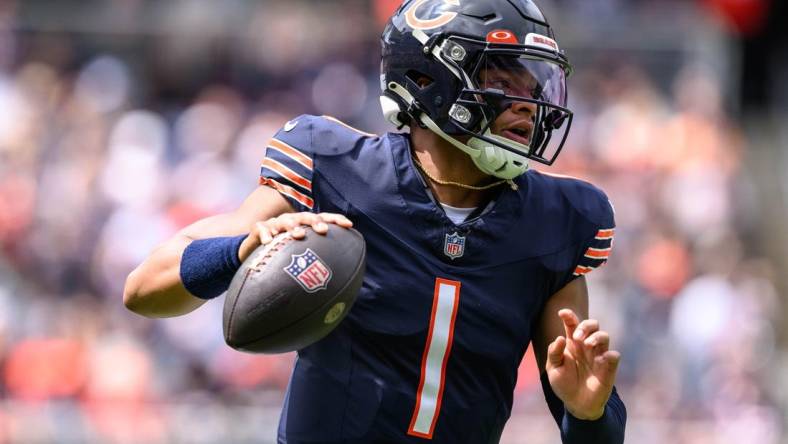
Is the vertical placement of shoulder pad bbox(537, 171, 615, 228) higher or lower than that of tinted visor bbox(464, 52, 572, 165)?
lower

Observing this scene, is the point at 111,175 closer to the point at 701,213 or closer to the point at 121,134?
the point at 121,134

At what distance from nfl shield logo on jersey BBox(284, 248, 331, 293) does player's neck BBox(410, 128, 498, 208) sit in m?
0.56

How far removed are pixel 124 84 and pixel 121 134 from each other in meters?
0.82

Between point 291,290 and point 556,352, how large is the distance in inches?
26.2

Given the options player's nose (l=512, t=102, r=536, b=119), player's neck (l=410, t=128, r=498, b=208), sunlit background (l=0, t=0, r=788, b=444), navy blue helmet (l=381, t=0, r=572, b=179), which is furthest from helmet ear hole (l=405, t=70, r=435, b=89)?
sunlit background (l=0, t=0, r=788, b=444)

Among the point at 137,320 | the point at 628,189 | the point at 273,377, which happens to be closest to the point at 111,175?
the point at 137,320

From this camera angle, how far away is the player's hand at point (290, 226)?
3.07 metres

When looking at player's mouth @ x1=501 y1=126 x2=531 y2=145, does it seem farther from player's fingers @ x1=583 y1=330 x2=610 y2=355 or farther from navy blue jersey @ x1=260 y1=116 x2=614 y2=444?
player's fingers @ x1=583 y1=330 x2=610 y2=355

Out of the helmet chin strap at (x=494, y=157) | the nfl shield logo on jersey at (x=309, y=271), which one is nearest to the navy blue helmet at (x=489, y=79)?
the helmet chin strap at (x=494, y=157)

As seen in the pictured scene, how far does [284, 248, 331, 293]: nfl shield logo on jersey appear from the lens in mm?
3033

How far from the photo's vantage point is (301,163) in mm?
3422

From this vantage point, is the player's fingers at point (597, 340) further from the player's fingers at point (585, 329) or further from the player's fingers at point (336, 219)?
the player's fingers at point (336, 219)

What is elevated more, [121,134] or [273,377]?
[121,134]

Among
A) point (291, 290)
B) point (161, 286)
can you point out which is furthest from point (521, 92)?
point (161, 286)
